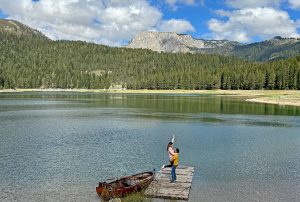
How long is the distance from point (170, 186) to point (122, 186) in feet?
15.1

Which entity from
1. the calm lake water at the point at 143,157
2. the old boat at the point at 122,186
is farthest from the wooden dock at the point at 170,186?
the calm lake water at the point at 143,157

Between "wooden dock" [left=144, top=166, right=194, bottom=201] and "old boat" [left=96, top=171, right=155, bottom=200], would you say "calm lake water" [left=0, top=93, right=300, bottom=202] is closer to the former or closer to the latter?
"wooden dock" [left=144, top=166, right=194, bottom=201]

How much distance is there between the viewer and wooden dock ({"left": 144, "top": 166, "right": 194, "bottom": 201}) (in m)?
28.2

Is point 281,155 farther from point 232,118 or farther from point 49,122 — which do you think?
point 49,122

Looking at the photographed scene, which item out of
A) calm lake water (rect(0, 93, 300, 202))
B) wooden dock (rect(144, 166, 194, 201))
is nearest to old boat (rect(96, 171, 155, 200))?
wooden dock (rect(144, 166, 194, 201))

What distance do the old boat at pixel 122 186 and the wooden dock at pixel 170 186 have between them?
0.67 m

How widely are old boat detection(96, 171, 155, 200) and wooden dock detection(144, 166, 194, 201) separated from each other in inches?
26.5

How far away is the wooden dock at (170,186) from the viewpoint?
2817 centimetres

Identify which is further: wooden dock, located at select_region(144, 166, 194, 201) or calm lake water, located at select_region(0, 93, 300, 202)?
calm lake water, located at select_region(0, 93, 300, 202)

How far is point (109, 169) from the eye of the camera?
3700cm

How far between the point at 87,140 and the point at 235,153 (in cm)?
2241

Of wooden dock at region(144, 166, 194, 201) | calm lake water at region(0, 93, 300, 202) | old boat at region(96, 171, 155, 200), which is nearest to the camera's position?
old boat at region(96, 171, 155, 200)

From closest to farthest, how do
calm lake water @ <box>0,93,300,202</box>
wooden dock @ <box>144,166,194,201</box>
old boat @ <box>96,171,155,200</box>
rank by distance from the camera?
old boat @ <box>96,171,155,200</box>
wooden dock @ <box>144,166,194,201</box>
calm lake water @ <box>0,93,300,202</box>

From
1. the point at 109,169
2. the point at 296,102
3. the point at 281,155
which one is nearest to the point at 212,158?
the point at 281,155
